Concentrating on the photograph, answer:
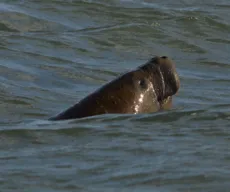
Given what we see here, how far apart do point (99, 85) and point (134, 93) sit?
3.63 meters

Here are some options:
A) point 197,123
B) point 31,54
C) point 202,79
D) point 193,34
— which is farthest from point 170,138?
point 193,34

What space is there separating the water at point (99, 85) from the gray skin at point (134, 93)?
0.17 meters

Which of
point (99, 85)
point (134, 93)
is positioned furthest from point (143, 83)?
point (99, 85)

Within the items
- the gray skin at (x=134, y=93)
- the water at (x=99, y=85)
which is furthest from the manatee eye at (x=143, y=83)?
the water at (x=99, y=85)

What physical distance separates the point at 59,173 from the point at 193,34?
9.80 metres

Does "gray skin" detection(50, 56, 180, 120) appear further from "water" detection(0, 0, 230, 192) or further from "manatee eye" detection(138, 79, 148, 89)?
"water" detection(0, 0, 230, 192)

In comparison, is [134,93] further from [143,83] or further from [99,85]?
[99,85]

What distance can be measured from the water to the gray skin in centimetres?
17

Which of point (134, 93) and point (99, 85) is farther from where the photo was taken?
point (99, 85)

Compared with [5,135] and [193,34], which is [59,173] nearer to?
[5,135]

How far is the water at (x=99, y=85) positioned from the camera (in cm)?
623

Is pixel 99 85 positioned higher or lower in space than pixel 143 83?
lower

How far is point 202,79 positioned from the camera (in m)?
12.4

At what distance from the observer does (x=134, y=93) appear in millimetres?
8141
